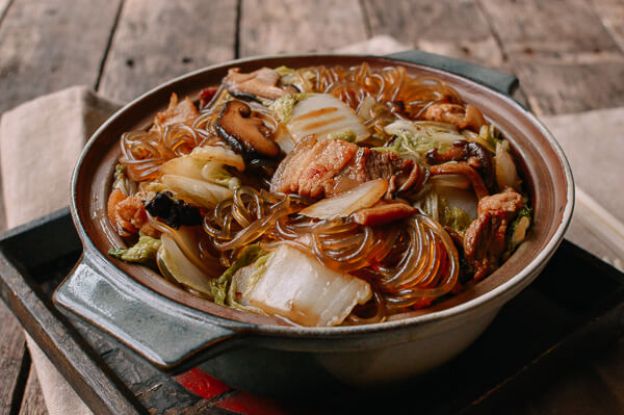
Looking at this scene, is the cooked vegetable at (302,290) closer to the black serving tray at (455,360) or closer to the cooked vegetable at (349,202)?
the cooked vegetable at (349,202)

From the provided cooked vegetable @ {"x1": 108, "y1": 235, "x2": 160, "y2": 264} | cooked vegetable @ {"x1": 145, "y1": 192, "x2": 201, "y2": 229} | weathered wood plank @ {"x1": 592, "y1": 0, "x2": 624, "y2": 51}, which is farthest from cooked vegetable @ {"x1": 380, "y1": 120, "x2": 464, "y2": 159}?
weathered wood plank @ {"x1": 592, "y1": 0, "x2": 624, "y2": 51}

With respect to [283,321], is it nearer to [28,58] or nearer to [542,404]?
[542,404]

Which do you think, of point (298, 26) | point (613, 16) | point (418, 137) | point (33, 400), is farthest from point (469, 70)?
point (613, 16)

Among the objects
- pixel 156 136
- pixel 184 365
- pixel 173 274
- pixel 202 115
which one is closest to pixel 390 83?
pixel 202 115

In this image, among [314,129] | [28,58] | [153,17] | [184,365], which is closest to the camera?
[184,365]

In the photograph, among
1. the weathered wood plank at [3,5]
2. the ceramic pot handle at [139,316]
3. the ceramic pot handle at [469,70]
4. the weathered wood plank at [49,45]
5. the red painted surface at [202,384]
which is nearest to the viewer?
the ceramic pot handle at [139,316]

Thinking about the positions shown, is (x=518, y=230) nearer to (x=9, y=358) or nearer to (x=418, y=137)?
(x=418, y=137)

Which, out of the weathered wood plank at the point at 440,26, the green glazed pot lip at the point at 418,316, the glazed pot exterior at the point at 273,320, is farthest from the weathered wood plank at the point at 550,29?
the green glazed pot lip at the point at 418,316

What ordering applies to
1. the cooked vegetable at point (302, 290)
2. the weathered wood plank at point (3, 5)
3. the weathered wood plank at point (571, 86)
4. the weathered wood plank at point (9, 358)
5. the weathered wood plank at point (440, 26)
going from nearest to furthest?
the cooked vegetable at point (302, 290) < the weathered wood plank at point (9, 358) < the weathered wood plank at point (571, 86) < the weathered wood plank at point (440, 26) < the weathered wood plank at point (3, 5)
